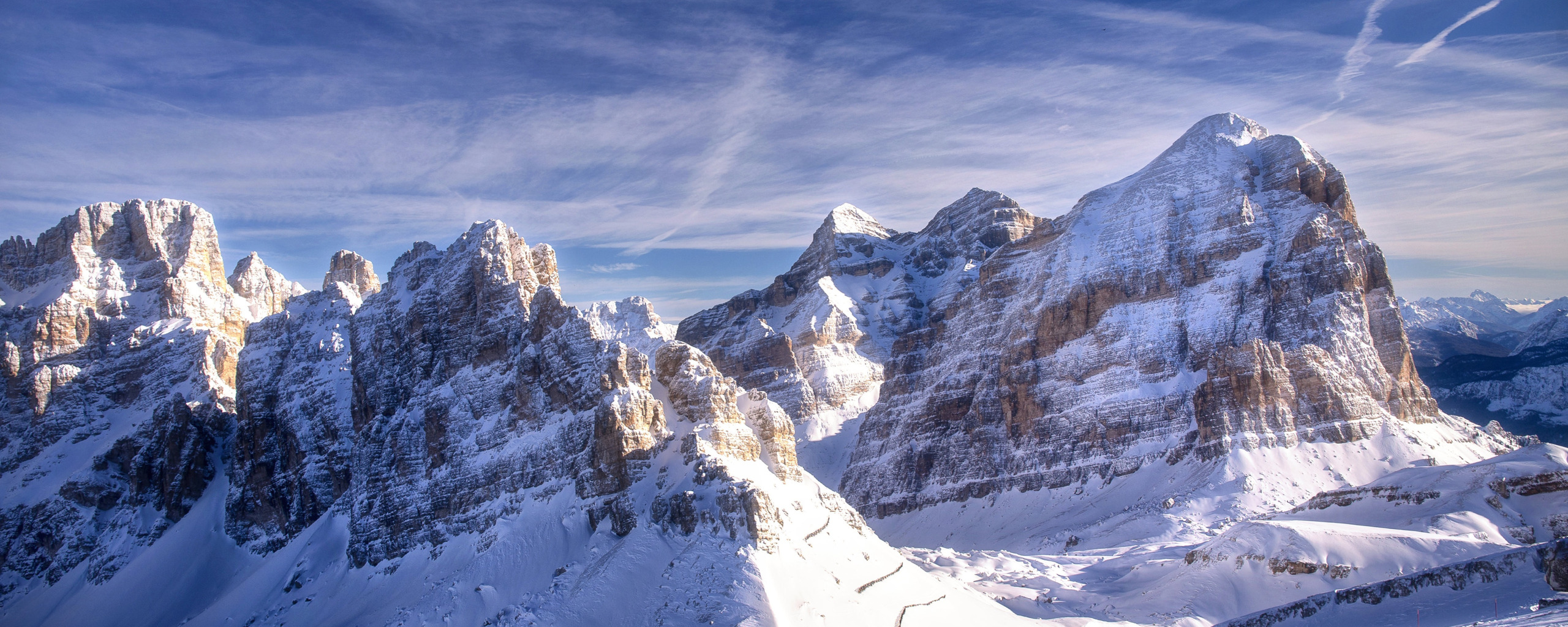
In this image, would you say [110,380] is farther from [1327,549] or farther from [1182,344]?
[1182,344]

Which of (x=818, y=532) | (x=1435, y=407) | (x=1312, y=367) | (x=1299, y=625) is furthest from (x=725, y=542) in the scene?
(x=1435, y=407)

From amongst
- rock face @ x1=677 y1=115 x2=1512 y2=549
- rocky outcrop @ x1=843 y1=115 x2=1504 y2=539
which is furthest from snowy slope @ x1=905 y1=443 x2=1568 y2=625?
rocky outcrop @ x1=843 y1=115 x2=1504 y2=539

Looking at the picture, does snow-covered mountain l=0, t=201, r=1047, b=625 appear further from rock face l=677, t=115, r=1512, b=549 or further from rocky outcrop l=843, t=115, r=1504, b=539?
rocky outcrop l=843, t=115, r=1504, b=539

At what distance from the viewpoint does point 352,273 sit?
187 m

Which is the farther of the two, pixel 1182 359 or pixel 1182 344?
pixel 1182 344

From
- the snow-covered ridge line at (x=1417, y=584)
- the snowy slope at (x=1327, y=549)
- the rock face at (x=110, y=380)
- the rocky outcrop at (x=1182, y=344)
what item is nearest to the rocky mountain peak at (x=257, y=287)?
the rock face at (x=110, y=380)

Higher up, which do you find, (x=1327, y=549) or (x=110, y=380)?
(x=110, y=380)

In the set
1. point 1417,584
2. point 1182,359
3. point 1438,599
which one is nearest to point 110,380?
point 1182,359

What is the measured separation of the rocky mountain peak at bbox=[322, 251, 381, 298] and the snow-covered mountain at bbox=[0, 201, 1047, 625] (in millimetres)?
357

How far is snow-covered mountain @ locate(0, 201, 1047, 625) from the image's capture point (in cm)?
8625

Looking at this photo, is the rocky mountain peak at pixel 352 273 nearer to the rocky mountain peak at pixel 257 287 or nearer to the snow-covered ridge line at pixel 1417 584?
the rocky mountain peak at pixel 257 287

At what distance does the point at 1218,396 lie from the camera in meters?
156

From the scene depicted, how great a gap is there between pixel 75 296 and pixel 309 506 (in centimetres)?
6348

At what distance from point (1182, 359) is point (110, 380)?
16404 centimetres
